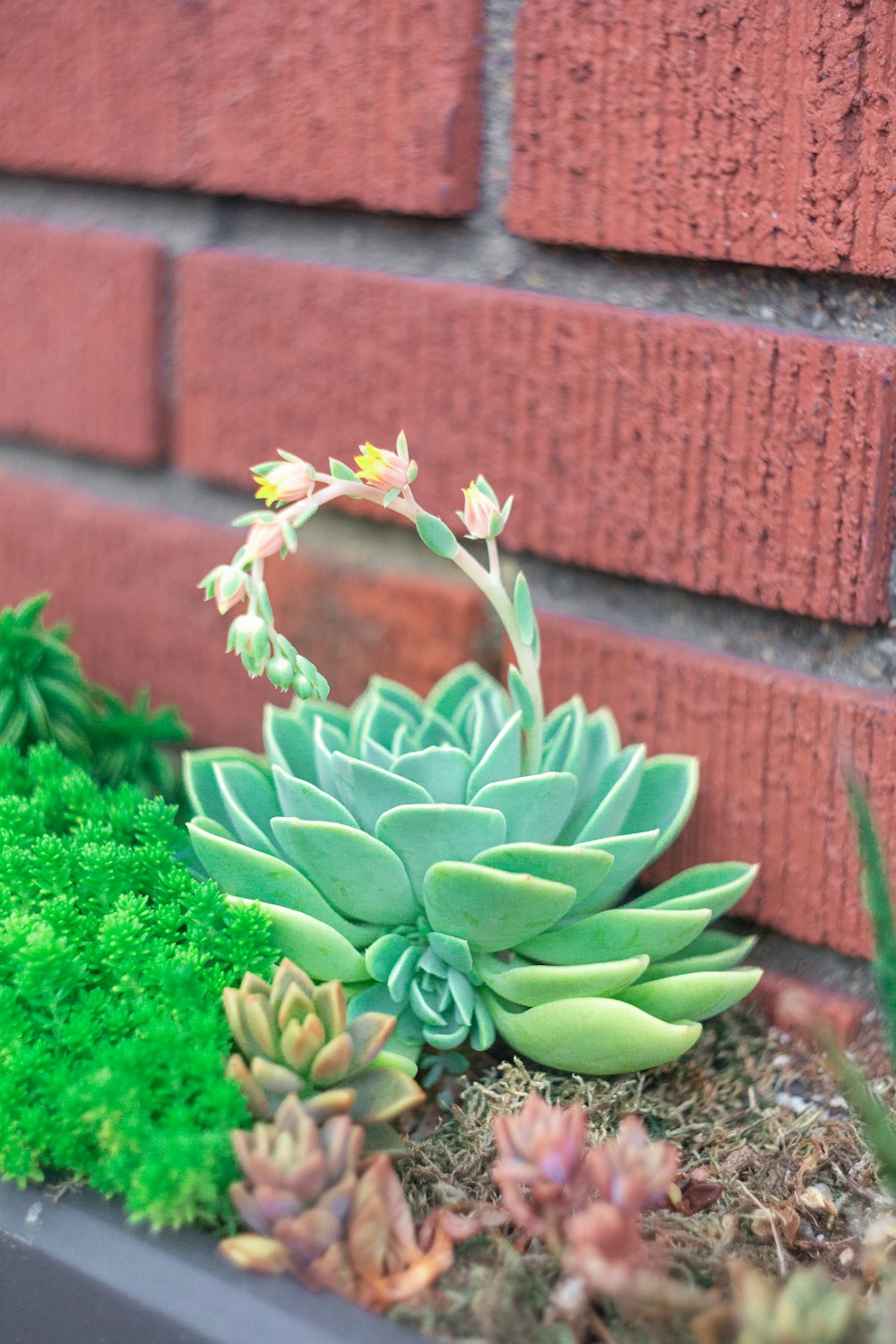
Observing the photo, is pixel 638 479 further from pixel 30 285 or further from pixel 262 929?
pixel 30 285

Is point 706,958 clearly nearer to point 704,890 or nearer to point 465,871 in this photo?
point 704,890

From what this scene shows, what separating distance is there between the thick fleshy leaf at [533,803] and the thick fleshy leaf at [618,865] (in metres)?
0.03

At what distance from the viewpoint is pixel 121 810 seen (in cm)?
100

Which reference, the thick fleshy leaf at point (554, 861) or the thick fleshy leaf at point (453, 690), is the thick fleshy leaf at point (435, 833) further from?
the thick fleshy leaf at point (453, 690)

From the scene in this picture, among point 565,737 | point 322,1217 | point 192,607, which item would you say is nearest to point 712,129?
point 565,737

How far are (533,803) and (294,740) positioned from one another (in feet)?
0.80

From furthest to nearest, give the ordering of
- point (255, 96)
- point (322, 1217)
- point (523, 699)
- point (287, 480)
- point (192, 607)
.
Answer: point (192, 607) < point (255, 96) < point (523, 699) < point (287, 480) < point (322, 1217)

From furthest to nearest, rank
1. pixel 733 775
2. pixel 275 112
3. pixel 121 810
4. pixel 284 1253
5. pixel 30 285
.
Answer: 1. pixel 30 285
2. pixel 275 112
3. pixel 733 775
4. pixel 121 810
5. pixel 284 1253

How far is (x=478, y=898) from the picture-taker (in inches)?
34.1

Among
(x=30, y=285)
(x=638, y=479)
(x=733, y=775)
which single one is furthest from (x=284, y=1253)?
(x=30, y=285)

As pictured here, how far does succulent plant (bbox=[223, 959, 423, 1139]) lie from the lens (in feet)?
2.58

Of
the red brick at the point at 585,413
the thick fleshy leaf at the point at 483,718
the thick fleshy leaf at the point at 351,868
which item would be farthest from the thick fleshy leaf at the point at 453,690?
the thick fleshy leaf at the point at 351,868

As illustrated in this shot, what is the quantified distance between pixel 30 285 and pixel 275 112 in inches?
16.3

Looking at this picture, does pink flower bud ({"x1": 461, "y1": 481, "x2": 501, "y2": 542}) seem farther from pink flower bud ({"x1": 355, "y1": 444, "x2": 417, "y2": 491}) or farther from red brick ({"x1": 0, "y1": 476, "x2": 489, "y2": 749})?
red brick ({"x1": 0, "y1": 476, "x2": 489, "y2": 749})
